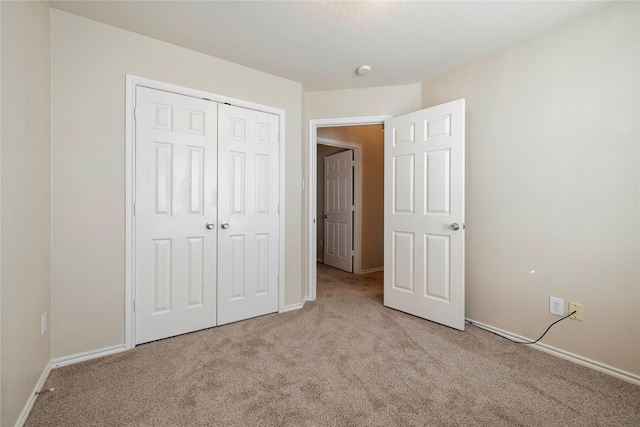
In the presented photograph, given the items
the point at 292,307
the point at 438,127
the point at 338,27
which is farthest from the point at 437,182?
the point at 292,307

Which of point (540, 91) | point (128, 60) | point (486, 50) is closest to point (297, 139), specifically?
point (128, 60)

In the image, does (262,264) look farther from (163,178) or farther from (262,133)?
(262,133)

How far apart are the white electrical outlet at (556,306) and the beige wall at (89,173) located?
10.1ft

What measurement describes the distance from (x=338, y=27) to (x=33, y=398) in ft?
9.32

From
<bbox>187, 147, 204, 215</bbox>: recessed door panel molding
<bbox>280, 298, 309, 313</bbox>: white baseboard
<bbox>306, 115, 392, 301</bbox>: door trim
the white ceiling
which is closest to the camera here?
the white ceiling

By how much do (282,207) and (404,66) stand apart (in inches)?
67.8

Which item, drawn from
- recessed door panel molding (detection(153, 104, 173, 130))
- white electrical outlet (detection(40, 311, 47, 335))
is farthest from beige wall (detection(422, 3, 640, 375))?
white electrical outlet (detection(40, 311, 47, 335))

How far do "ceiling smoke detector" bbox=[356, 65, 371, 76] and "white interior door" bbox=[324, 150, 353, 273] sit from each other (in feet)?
6.19

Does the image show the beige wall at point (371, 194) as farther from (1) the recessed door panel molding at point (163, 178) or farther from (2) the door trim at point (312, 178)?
(1) the recessed door panel molding at point (163, 178)

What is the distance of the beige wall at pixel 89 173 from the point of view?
1.79 metres

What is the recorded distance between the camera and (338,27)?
1946mm

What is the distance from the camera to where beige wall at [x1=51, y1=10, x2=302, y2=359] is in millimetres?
1787

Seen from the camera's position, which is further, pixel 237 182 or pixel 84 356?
pixel 237 182

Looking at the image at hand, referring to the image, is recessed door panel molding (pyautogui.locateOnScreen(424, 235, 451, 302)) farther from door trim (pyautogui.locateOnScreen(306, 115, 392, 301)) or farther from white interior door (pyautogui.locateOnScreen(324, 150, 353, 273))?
white interior door (pyautogui.locateOnScreen(324, 150, 353, 273))
